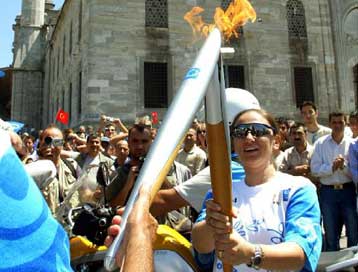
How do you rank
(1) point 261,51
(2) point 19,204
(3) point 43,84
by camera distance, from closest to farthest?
(2) point 19,204, (1) point 261,51, (3) point 43,84

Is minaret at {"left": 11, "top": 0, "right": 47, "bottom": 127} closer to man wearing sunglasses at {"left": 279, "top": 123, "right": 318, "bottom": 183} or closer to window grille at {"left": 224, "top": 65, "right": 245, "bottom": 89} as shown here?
window grille at {"left": 224, "top": 65, "right": 245, "bottom": 89}

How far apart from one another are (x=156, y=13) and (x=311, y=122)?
45.3 feet

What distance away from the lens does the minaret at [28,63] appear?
33750 mm

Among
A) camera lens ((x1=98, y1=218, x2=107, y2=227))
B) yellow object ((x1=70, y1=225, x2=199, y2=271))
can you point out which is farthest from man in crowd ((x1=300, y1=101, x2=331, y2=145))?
camera lens ((x1=98, y1=218, x2=107, y2=227))

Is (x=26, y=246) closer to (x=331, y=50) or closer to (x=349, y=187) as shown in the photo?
(x=349, y=187)

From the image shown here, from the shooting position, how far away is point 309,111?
20.3 ft

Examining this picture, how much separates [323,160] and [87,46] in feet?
46.9

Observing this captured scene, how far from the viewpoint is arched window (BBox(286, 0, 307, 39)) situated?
65.2 feet

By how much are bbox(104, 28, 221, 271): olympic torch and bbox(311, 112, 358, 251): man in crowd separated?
428 centimetres

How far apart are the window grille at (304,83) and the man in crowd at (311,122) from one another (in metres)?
13.4

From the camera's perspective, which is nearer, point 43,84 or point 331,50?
point 331,50

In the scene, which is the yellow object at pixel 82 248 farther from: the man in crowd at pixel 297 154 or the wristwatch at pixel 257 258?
the man in crowd at pixel 297 154

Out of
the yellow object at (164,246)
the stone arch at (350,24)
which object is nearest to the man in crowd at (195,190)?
the yellow object at (164,246)

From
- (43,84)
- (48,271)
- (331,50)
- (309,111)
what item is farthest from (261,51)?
(43,84)
